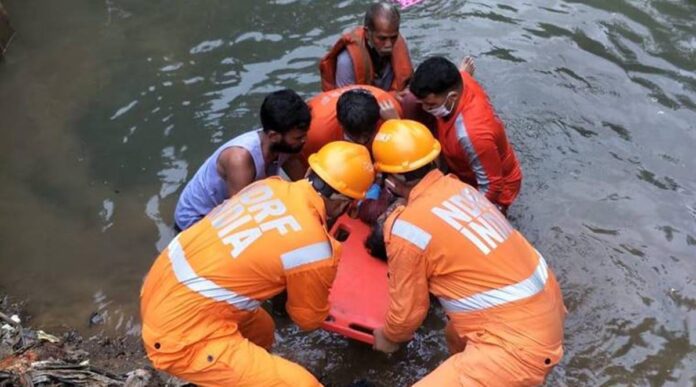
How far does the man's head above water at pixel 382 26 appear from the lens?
16.3ft

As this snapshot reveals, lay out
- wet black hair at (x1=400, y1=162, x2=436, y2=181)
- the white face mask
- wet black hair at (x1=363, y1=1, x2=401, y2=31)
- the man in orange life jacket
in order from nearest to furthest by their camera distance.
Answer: wet black hair at (x1=400, y1=162, x2=436, y2=181) < the white face mask < wet black hair at (x1=363, y1=1, x2=401, y2=31) < the man in orange life jacket

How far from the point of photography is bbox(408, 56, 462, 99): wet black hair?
4.21 m

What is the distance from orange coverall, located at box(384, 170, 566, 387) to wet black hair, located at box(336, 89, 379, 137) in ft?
3.00

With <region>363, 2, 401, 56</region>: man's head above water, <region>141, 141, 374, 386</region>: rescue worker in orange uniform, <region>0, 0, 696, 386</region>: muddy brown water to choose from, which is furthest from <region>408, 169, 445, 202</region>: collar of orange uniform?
<region>363, 2, 401, 56</region>: man's head above water

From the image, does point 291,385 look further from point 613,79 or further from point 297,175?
point 613,79

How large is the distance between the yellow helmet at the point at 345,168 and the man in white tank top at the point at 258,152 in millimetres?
609

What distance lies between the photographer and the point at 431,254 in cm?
332

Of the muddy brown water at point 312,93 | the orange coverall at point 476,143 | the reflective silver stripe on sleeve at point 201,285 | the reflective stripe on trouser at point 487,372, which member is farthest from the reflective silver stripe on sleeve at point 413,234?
the muddy brown water at point 312,93

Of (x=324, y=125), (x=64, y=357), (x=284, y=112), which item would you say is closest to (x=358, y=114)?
(x=324, y=125)

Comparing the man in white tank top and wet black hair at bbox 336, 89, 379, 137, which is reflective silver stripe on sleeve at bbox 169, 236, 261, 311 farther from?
wet black hair at bbox 336, 89, 379, 137

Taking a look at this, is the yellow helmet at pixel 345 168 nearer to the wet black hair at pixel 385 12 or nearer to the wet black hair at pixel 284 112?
the wet black hair at pixel 284 112

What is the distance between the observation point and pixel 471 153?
176 inches

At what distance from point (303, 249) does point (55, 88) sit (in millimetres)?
4899

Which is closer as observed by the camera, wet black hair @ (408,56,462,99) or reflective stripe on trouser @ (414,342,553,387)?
reflective stripe on trouser @ (414,342,553,387)
